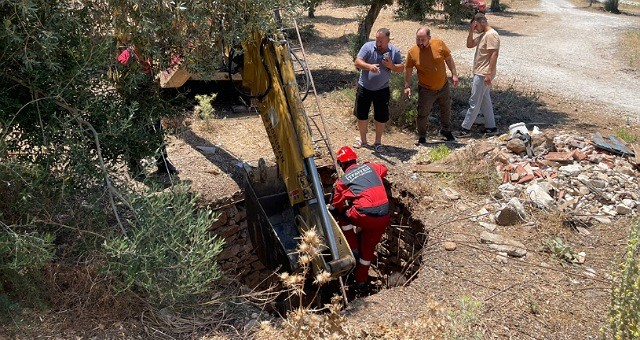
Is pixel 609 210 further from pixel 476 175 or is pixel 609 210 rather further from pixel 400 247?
pixel 400 247

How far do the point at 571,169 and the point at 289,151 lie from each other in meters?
3.91

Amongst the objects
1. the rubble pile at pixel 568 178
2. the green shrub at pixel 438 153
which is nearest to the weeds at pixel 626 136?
the rubble pile at pixel 568 178

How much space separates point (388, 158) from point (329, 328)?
5.15m

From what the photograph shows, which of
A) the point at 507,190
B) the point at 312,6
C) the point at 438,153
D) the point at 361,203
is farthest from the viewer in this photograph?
the point at 312,6

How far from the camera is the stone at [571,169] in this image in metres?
8.01

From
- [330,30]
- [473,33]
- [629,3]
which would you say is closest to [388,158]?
[473,33]

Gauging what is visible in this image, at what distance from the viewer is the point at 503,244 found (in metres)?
6.80

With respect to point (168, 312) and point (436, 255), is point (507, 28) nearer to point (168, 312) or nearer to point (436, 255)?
point (436, 255)

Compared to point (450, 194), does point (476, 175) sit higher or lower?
higher

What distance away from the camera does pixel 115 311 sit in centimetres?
504

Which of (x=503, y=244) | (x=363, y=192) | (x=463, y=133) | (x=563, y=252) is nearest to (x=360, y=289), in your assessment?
(x=363, y=192)

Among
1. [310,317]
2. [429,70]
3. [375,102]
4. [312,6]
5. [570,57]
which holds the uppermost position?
[312,6]

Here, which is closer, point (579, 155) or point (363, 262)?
point (363, 262)

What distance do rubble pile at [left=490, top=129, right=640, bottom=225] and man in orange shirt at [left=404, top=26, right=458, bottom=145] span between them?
132 centimetres
